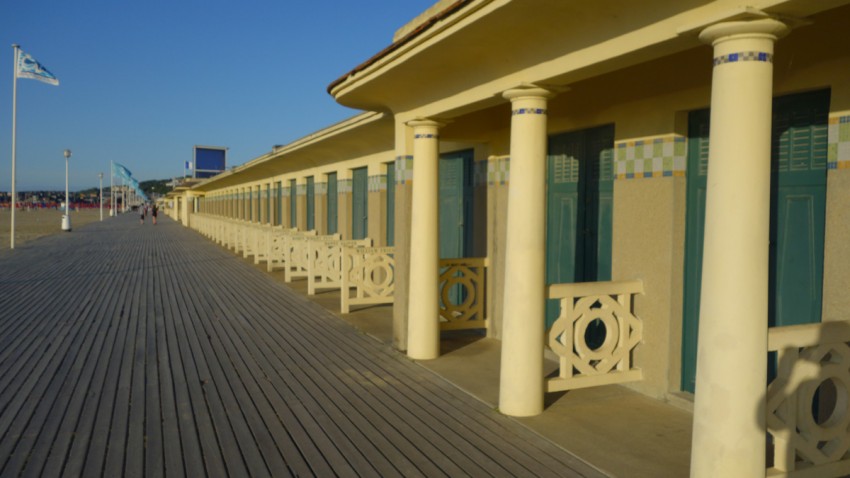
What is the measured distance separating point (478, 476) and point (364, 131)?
780 centimetres

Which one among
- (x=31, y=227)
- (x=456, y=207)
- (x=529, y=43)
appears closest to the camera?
(x=529, y=43)

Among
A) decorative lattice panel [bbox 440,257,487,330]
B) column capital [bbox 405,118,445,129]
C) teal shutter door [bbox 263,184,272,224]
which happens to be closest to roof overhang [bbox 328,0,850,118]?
column capital [bbox 405,118,445,129]

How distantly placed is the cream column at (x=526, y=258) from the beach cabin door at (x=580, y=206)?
150cm

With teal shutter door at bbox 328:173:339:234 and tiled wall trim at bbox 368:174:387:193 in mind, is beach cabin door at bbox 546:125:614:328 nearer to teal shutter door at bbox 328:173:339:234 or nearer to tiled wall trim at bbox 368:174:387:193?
tiled wall trim at bbox 368:174:387:193

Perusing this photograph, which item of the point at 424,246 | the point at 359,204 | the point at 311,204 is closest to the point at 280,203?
the point at 311,204

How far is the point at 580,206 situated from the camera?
263 inches

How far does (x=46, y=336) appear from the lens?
8.05 meters

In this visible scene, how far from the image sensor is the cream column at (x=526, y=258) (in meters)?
4.93

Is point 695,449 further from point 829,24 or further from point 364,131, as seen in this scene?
point 364,131

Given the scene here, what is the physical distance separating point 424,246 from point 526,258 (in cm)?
207

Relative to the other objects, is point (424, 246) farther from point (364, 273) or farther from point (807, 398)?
point (807, 398)

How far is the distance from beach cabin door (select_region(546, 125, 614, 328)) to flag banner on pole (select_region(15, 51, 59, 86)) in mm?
20832

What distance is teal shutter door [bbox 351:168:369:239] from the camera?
1355 cm

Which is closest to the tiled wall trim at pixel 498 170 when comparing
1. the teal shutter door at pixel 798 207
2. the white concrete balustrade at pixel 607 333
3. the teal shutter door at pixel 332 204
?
the white concrete balustrade at pixel 607 333
